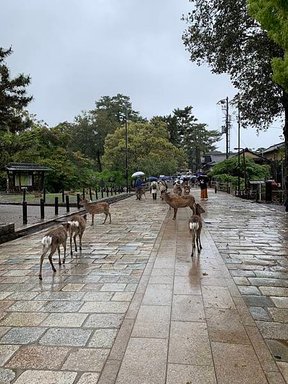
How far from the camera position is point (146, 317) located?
3.84 meters

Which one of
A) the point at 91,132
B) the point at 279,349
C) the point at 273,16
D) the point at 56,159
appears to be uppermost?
the point at 91,132

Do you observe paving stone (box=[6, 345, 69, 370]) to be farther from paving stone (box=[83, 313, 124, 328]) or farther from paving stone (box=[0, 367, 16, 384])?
paving stone (box=[83, 313, 124, 328])

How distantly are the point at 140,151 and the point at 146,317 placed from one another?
108ft

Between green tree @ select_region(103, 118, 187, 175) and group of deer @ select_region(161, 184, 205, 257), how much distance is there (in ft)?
50.5

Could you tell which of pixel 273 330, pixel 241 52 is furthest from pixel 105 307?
pixel 241 52

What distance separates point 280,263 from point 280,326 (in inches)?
111

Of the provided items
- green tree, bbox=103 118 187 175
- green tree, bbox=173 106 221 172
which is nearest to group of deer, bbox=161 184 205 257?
green tree, bbox=103 118 187 175

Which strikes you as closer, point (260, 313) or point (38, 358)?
point (38, 358)

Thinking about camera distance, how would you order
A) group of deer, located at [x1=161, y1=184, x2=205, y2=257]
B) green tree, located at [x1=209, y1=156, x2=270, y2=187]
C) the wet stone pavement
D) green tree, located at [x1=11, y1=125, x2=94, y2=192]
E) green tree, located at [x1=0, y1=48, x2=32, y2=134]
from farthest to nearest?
green tree, located at [x1=209, y1=156, x2=270, y2=187] → green tree, located at [x1=11, y1=125, x2=94, y2=192] → green tree, located at [x1=0, y1=48, x2=32, y2=134] → group of deer, located at [x1=161, y1=184, x2=205, y2=257] → the wet stone pavement

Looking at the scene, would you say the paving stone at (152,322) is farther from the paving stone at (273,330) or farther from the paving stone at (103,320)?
the paving stone at (273,330)

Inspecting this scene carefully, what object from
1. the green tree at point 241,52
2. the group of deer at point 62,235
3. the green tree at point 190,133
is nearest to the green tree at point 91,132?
the green tree at point 190,133

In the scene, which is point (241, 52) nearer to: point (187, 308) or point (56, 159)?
point (187, 308)

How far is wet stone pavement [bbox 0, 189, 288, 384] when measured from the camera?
281cm

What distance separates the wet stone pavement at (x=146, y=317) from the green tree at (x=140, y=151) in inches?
1100
